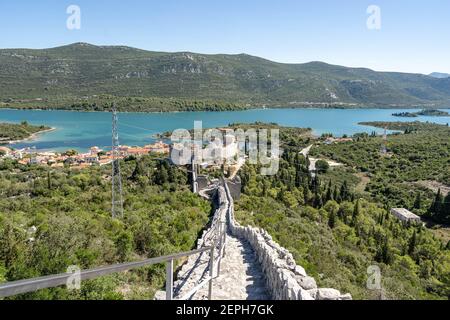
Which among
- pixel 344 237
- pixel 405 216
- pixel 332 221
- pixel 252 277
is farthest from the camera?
pixel 405 216

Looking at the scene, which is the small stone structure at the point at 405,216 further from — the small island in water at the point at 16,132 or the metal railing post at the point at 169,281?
the small island in water at the point at 16,132

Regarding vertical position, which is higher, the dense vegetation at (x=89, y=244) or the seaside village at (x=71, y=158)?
the dense vegetation at (x=89, y=244)

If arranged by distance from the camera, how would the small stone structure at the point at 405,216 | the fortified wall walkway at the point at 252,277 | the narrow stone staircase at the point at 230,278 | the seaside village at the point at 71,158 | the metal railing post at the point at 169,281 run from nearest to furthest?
1. the metal railing post at the point at 169,281
2. the fortified wall walkway at the point at 252,277
3. the narrow stone staircase at the point at 230,278
4. the small stone structure at the point at 405,216
5. the seaside village at the point at 71,158

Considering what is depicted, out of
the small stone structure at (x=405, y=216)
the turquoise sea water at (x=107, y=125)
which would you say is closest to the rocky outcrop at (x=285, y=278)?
the small stone structure at (x=405, y=216)

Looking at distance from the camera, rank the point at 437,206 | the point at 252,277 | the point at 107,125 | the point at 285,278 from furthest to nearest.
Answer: the point at 107,125
the point at 437,206
the point at 252,277
the point at 285,278

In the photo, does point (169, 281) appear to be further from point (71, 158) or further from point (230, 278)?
point (71, 158)

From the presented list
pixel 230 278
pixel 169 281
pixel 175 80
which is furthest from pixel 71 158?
pixel 175 80

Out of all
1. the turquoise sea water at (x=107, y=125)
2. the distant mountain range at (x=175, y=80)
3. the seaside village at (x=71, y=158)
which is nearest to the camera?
the seaside village at (x=71, y=158)

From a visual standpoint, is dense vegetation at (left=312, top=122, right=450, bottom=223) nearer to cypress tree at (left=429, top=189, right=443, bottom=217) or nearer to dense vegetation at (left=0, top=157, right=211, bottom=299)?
cypress tree at (left=429, top=189, right=443, bottom=217)
